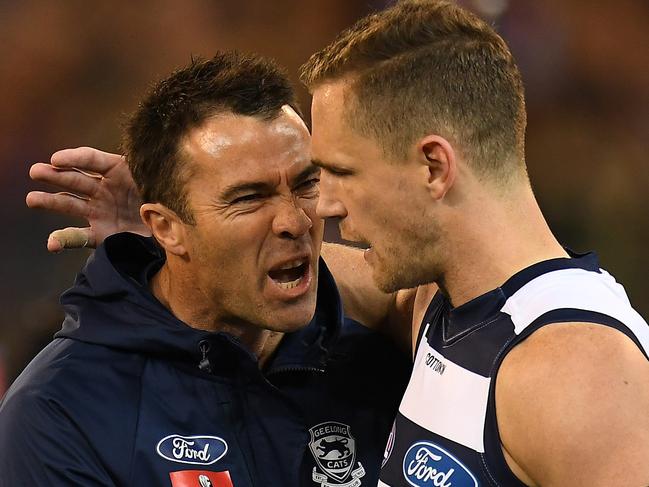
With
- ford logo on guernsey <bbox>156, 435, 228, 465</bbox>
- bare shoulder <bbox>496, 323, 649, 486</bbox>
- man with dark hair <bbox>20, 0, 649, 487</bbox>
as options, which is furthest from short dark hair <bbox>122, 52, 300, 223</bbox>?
bare shoulder <bbox>496, 323, 649, 486</bbox>

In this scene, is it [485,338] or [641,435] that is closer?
[641,435]

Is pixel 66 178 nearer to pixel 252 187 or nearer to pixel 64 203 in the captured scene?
pixel 64 203

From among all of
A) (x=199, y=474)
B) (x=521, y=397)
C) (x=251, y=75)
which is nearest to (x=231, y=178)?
(x=251, y=75)

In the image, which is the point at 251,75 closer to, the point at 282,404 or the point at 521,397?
the point at 282,404

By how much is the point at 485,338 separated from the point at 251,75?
94cm

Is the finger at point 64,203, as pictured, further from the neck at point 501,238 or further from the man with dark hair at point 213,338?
the neck at point 501,238

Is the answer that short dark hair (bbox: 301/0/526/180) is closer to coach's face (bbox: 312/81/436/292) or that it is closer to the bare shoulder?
Result: coach's face (bbox: 312/81/436/292)

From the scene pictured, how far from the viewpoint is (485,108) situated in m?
1.88

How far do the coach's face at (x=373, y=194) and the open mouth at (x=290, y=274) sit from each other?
38 centimetres

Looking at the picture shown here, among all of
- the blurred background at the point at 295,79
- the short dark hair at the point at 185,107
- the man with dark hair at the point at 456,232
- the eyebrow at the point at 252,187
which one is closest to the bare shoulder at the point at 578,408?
the man with dark hair at the point at 456,232

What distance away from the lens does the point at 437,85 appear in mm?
1875

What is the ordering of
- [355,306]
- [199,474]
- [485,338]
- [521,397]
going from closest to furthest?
[521,397] → [485,338] → [199,474] → [355,306]

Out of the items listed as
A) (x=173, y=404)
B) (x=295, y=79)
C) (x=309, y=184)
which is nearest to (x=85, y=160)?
(x=309, y=184)

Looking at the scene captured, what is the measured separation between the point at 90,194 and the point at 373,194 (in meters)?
1.05
